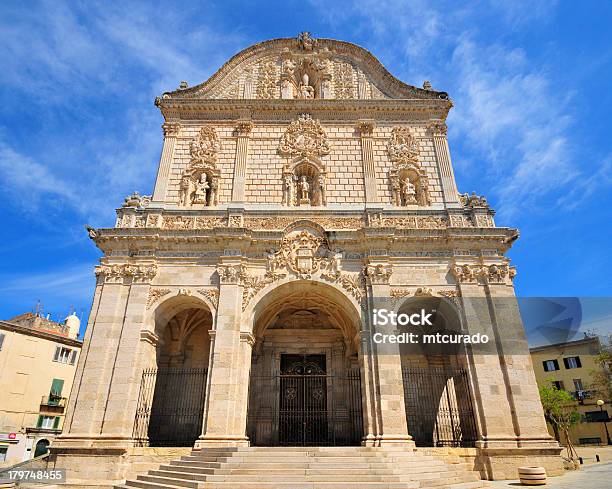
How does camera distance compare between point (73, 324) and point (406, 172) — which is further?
point (73, 324)

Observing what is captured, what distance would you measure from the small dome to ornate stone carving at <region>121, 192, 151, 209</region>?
21.0m

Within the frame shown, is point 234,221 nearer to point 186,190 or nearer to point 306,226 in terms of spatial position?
point 306,226

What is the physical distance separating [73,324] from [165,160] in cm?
2197

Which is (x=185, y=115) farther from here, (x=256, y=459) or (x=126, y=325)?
(x=256, y=459)

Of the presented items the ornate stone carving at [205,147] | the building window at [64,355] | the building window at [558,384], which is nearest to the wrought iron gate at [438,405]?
the ornate stone carving at [205,147]

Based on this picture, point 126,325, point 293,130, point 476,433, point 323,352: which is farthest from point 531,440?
point 293,130

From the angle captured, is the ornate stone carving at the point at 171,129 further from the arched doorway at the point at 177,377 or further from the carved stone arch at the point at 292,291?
the carved stone arch at the point at 292,291

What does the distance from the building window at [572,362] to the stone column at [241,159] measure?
3134cm

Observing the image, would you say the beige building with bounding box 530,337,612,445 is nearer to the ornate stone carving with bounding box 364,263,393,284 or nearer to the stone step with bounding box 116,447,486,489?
the ornate stone carving with bounding box 364,263,393,284

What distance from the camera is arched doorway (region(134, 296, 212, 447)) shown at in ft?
44.9

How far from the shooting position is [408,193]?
16.0m

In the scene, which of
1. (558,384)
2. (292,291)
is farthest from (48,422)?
(558,384)

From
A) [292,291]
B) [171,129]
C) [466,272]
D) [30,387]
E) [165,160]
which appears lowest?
[30,387]

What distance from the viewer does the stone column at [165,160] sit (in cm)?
1588
